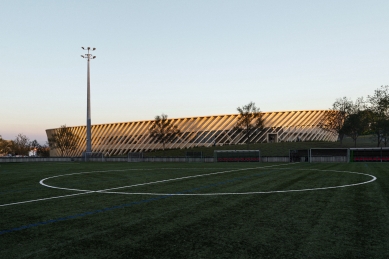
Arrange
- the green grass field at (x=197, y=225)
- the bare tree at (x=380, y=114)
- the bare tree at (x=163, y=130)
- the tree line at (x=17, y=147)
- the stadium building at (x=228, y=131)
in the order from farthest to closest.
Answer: the tree line at (x=17, y=147) < the stadium building at (x=228, y=131) < the bare tree at (x=163, y=130) < the bare tree at (x=380, y=114) < the green grass field at (x=197, y=225)

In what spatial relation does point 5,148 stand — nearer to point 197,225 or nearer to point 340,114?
point 340,114

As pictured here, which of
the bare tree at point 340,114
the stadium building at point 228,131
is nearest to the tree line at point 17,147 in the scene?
the stadium building at point 228,131

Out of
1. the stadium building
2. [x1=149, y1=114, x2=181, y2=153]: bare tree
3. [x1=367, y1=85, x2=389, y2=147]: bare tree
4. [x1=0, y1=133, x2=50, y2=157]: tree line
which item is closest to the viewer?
[x1=367, y1=85, x2=389, y2=147]: bare tree

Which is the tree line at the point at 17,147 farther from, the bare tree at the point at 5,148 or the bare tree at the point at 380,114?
the bare tree at the point at 380,114

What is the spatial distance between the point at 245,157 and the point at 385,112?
38.3m

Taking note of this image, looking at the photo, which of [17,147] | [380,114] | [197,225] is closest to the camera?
[197,225]

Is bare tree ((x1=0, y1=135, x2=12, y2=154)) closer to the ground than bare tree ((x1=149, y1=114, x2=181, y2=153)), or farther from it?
closer to the ground

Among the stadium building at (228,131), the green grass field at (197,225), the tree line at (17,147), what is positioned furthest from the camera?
the tree line at (17,147)

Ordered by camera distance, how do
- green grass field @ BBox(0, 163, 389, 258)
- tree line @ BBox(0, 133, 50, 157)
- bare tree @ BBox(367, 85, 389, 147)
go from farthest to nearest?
tree line @ BBox(0, 133, 50, 157) < bare tree @ BBox(367, 85, 389, 147) < green grass field @ BBox(0, 163, 389, 258)

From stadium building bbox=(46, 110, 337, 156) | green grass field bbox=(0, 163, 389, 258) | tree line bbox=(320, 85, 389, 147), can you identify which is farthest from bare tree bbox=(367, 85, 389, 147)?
green grass field bbox=(0, 163, 389, 258)

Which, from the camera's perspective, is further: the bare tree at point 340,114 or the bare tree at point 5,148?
the bare tree at point 5,148

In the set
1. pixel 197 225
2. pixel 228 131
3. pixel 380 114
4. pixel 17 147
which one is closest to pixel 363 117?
pixel 380 114

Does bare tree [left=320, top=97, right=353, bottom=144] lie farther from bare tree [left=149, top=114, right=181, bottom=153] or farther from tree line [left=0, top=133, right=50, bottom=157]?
tree line [left=0, top=133, right=50, bottom=157]

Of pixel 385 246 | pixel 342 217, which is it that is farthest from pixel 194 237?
pixel 342 217
